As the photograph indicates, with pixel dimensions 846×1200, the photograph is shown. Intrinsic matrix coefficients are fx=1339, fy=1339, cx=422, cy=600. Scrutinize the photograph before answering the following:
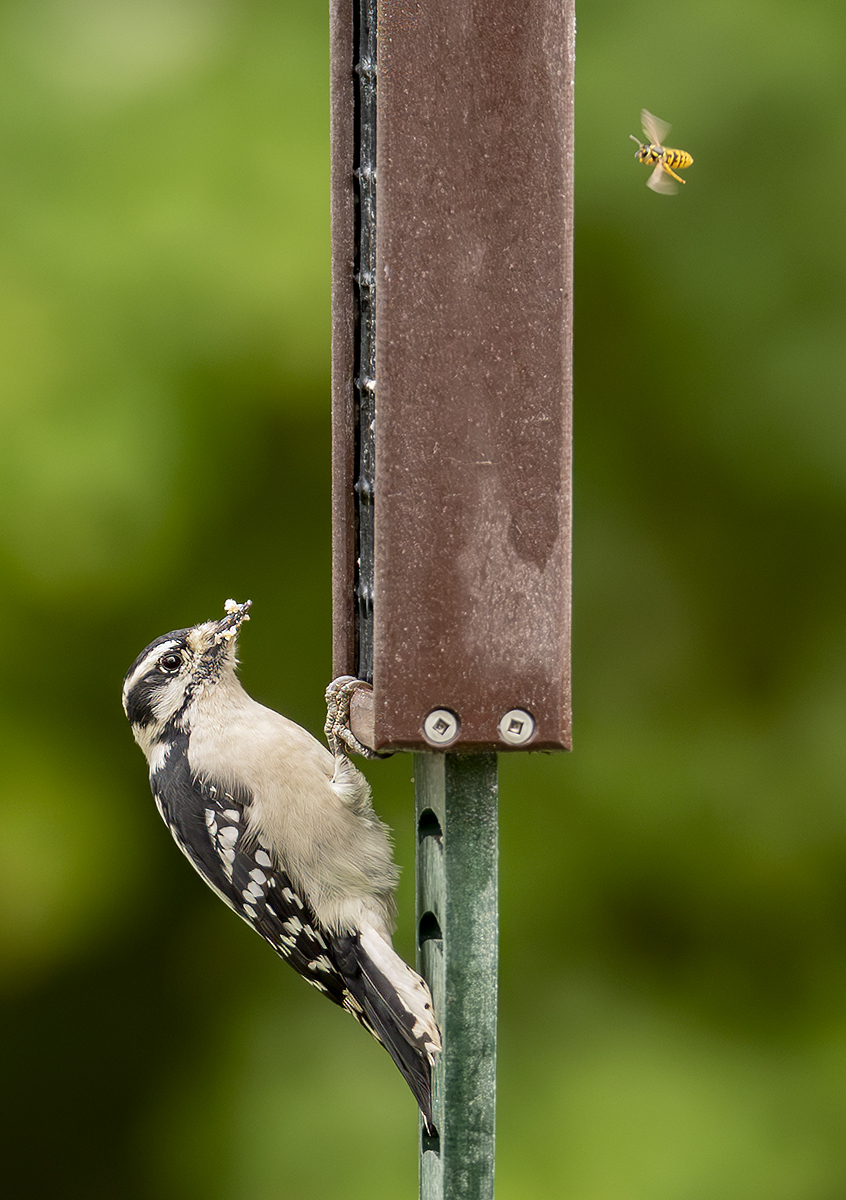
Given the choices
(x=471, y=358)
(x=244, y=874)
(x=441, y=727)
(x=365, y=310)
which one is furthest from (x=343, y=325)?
(x=244, y=874)

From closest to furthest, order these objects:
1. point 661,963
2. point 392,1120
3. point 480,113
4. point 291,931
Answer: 1. point 480,113
2. point 291,931
3. point 392,1120
4. point 661,963

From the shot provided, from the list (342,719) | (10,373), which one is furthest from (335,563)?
(10,373)

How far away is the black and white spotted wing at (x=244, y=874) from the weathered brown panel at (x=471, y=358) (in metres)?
0.77

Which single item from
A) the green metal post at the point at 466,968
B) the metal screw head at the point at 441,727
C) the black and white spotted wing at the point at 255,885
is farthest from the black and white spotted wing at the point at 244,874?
the metal screw head at the point at 441,727

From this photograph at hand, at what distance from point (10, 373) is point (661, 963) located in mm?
1970

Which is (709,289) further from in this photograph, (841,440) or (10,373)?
(10,373)

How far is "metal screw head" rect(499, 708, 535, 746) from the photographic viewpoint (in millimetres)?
1397

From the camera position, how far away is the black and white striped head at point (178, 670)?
2240 mm

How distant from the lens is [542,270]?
4.58 ft

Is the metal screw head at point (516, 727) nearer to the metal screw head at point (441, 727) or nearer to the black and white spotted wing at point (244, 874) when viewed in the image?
the metal screw head at point (441, 727)

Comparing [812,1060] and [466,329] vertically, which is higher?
[466,329]

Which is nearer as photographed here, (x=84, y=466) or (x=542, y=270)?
(x=542, y=270)

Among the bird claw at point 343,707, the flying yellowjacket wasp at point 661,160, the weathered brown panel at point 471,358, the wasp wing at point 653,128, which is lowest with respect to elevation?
the bird claw at point 343,707

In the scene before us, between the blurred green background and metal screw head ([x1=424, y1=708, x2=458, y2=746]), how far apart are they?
1565 millimetres
